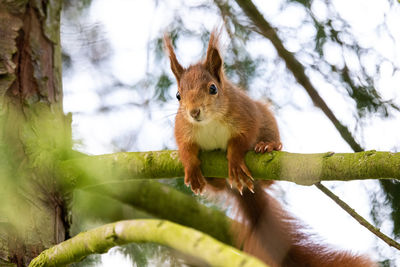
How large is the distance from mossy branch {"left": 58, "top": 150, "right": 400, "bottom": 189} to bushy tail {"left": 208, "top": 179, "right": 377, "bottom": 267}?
0.38 metres

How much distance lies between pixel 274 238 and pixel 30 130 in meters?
1.12

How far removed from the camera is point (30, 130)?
1.88 m

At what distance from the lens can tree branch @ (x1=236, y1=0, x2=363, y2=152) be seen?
204 centimetres

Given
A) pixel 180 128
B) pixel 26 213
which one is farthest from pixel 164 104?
pixel 26 213

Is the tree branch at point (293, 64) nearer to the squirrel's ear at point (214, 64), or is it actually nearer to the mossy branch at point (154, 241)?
the squirrel's ear at point (214, 64)

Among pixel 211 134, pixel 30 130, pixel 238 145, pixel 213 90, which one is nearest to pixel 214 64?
pixel 213 90

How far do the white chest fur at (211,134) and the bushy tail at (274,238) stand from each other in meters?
0.34

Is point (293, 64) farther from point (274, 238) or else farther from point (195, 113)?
point (274, 238)

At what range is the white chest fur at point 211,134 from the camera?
6.49 ft

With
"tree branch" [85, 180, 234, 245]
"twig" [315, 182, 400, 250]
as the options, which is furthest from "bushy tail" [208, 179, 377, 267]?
"twig" [315, 182, 400, 250]

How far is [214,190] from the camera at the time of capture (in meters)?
2.27

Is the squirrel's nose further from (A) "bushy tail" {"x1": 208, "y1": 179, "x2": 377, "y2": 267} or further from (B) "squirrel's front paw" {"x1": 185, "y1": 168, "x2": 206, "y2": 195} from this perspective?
(A) "bushy tail" {"x1": 208, "y1": 179, "x2": 377, "y2": 267}

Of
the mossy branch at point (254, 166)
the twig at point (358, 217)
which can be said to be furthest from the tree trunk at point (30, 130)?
the twig at point (358, 217)

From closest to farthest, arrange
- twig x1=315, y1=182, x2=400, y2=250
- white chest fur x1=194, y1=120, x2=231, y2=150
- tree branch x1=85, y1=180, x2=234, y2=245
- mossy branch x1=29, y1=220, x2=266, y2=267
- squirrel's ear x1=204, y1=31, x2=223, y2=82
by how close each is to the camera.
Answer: mossy branch x1=29, y1=220, x2=266, y2=267, twig x1=315, y1=182, x2=400, y2=250, white chest fur x1=194, y1=120, x2=231, y2=150, squirrel's ear x1=204, y1=31, x2=223, y2=82, tree branch x1=85, y1=180, x2=234, y2=245
